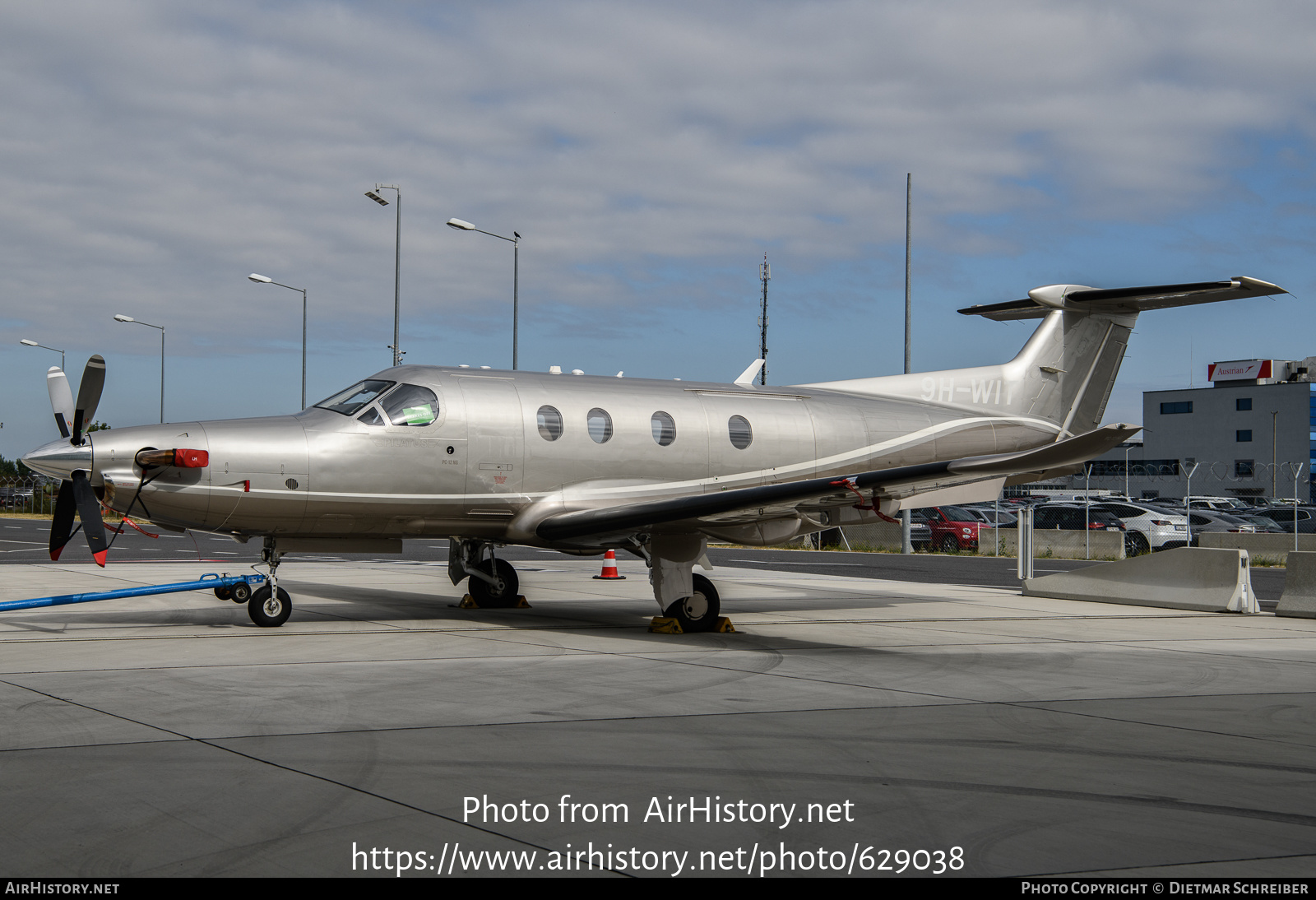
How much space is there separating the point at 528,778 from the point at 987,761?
2.60 m

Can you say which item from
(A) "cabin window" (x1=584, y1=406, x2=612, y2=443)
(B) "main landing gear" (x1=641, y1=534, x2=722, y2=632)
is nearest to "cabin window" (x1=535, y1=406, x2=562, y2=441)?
(A) "cabin window" (x1=584, y1=406, x2=612, y2=443)

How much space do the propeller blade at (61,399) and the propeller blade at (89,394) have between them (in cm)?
28

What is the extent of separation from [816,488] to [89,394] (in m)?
7.77

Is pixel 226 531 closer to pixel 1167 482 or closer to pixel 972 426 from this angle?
pixel 972 426

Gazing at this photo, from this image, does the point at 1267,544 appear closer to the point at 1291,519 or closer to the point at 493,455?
the point at 1291,519

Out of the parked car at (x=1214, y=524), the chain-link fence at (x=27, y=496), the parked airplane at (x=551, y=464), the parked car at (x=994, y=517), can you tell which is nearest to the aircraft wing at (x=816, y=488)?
the parked airplane at (x=551, y=464)

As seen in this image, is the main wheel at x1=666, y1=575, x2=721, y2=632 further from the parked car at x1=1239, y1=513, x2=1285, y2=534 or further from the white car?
the parked car at x1=1239, y1=513, x2=1285, y2=534

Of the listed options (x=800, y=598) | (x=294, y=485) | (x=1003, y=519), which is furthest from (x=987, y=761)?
(x=1003, y=519)

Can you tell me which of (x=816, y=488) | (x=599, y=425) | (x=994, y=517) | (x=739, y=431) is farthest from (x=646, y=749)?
(x=994, y=517)

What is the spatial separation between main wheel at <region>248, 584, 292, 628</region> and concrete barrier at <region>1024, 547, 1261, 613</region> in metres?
12.7

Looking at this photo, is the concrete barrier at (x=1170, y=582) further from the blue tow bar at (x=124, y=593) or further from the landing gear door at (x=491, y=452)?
the blue tow bar at (x=124, y=593)

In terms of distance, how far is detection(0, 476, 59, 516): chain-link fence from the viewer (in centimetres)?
7331

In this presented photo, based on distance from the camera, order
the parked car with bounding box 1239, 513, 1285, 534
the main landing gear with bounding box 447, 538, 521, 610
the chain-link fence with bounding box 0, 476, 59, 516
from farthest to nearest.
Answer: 1. the chain-link fence with bounding box 0, 476, 59, 516
2. the parked car with bounding box 1239, 513, 1285, 534
3. the main landing gear with bounding box 447, 538, 521, 610

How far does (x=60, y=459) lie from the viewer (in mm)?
11836
